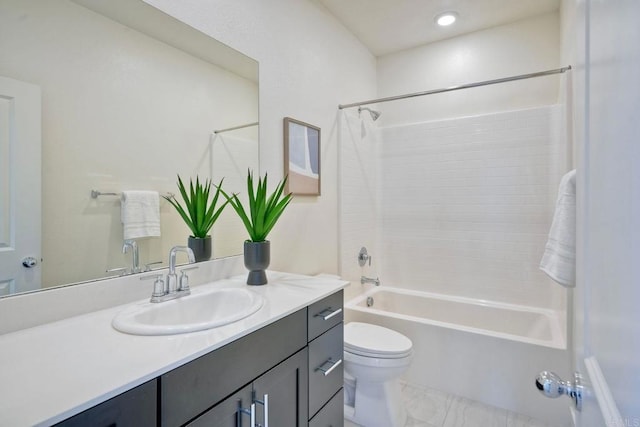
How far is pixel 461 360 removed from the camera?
2035mm

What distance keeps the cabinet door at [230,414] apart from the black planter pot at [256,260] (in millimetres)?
536

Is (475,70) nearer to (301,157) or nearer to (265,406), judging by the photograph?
(301,157)

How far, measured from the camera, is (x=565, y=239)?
1278 millimetres

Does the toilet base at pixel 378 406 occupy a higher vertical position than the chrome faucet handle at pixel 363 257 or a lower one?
lower

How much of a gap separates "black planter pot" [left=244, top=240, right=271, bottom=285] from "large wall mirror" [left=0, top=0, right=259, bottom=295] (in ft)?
0.68

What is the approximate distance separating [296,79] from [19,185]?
59.1 inches

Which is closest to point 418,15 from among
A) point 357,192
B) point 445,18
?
point 445,18

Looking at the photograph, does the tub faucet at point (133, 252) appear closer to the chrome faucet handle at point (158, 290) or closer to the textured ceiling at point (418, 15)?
the chrome faucet handle at point (158, 290)

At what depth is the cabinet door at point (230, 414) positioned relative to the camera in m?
0.80

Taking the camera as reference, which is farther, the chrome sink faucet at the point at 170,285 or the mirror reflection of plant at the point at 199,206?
the mirror reflection of plant at the point at 199,206

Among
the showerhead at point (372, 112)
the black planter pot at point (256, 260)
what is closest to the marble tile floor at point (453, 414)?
the black planter pot at point (256, 260)

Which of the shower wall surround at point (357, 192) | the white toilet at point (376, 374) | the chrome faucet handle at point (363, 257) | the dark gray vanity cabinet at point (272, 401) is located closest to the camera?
the dark gray vanity cabinet at point (272, 401)

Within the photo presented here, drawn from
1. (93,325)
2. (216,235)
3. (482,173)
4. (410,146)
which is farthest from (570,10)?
(93,325)

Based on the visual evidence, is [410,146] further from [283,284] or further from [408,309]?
[283,284]
